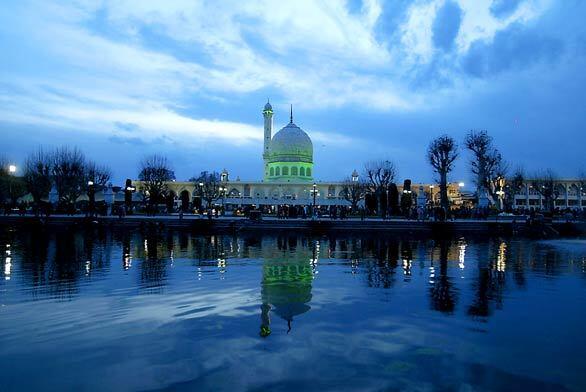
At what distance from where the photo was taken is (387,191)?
61.7 m

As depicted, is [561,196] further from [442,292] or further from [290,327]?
[290,327]

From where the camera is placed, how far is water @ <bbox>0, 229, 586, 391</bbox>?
5.88 meters

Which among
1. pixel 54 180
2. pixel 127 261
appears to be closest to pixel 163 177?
pixel 54 180

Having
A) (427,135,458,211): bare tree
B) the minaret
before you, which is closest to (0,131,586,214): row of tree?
(427,135,458,211): bare tree

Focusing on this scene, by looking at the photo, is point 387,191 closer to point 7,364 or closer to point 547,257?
point 547,257

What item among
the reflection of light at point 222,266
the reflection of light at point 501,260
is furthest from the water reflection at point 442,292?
the reflection of light at point 222,266

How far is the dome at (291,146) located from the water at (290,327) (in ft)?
235

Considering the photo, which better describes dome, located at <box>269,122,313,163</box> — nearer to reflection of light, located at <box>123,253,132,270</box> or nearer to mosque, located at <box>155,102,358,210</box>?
mosque, located at <box>155,102,358,210</box>

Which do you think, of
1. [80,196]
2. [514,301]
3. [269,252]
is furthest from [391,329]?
[80,196]

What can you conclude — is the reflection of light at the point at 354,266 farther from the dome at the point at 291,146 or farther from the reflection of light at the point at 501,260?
the dome at the point at 291,146

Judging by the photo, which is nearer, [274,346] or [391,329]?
[274,346]

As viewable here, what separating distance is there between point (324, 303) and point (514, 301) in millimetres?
3673

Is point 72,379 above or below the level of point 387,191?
below

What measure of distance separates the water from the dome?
71.6 meters
